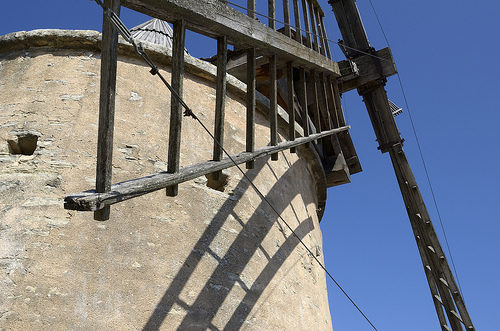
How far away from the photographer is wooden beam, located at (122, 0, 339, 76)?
142 inches

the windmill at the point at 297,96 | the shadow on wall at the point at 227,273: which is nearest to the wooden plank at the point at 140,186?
the windmill at the point at 297,96

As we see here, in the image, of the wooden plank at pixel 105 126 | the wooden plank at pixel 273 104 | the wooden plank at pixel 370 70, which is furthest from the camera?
the wooden plank at pixel 370 70

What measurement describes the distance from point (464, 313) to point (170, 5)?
5.28 metres

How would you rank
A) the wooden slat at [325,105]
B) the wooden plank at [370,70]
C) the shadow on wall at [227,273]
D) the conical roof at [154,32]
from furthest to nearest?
the wooden plank at [370,70], the conical roof at [154,32], the wooden slat at [325,105], the shadow on wall at [227,273]

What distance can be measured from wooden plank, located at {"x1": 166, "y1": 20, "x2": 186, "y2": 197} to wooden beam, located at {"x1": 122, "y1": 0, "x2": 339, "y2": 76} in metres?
0.12

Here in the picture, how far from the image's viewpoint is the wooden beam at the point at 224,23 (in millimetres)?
3613

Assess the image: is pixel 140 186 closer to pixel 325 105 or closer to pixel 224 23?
pixel 224 23

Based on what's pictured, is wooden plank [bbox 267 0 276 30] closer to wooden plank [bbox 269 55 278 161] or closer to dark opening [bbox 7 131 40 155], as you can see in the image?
wooden plank [bbox 269 55 278 161]

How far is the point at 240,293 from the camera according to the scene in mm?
4281

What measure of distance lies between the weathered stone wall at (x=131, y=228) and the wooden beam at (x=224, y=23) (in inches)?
28.7

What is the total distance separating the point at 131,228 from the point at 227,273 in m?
0.77

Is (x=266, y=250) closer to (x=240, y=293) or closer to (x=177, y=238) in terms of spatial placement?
(x=240, y=293)

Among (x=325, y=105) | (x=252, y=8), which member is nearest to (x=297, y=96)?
(x=325, y=105)

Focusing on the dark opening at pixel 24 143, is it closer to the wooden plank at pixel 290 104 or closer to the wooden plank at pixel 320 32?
the wooden plank at pixel 290 104
